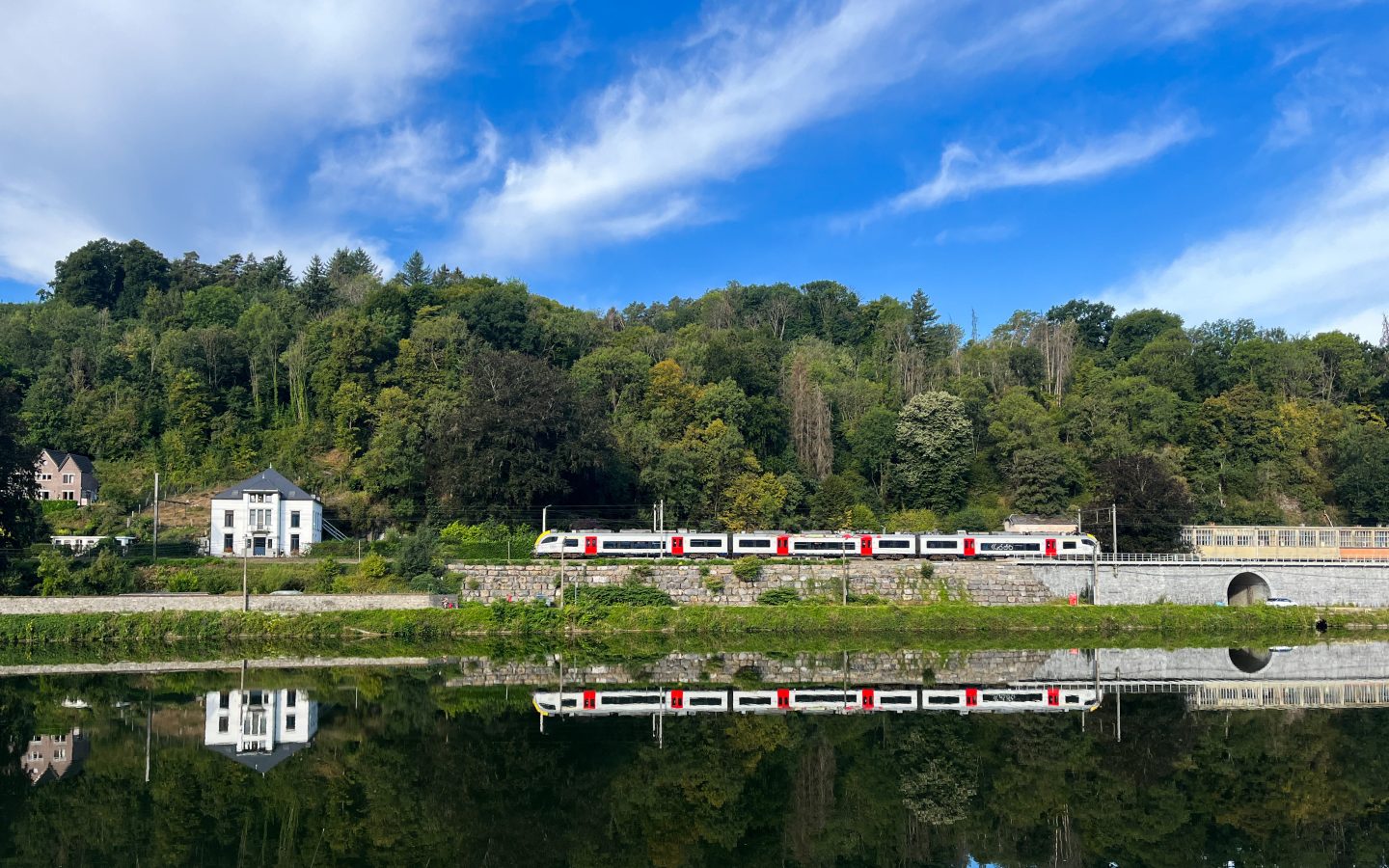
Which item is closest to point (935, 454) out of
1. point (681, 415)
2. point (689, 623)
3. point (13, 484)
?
point (681, 415)

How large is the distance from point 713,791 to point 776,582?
27985mm

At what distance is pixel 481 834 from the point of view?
18.0 m

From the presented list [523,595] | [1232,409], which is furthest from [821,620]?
[1232,409]

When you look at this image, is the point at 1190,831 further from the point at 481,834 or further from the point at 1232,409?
the point at 1232,409

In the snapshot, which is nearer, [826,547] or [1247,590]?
[826,547]

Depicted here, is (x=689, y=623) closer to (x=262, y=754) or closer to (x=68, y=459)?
(x=262, y=754)

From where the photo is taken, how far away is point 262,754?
77.6ft

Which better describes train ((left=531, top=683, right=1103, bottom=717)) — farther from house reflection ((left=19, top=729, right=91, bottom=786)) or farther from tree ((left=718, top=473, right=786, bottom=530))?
tree ((left=718, top=473, right=786, bottom=530))

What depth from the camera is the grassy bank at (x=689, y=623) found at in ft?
138

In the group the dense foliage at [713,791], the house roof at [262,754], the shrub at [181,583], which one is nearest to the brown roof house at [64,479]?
the shrub at [181,583]

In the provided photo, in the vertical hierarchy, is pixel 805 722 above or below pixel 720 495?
below

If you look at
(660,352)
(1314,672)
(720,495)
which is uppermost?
(660,352)

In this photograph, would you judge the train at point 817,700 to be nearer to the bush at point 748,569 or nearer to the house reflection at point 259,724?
the house reflection at point 259,724

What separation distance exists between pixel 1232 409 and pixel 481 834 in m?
70.5
